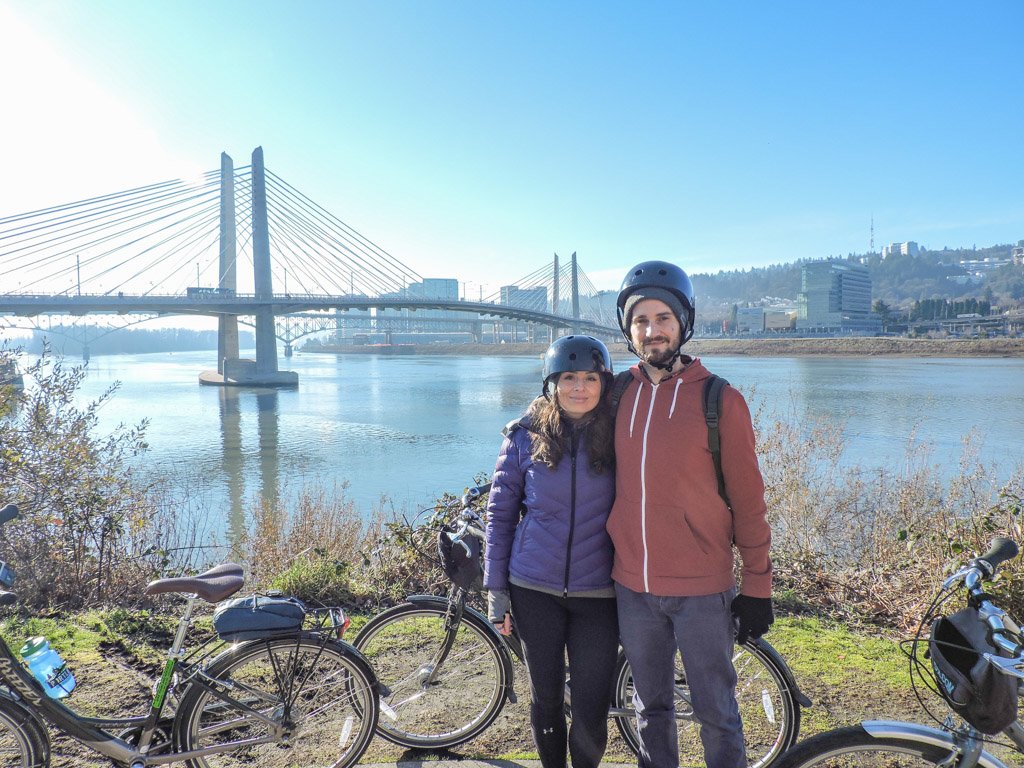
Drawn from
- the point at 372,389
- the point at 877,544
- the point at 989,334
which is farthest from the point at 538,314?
the point at 989,334

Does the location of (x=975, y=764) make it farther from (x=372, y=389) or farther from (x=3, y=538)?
(x=372, y=389)

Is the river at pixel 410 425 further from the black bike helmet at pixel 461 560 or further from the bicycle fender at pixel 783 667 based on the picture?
the bicycle fender at pixel 783 667

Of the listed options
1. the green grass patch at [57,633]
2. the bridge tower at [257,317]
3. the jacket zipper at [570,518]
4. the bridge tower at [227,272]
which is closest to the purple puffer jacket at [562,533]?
the jacket zipper at [570,518]

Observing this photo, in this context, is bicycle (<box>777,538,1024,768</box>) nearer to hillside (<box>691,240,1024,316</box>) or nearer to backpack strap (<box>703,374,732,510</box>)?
backpack strap (<box>703,374,732,510</box>)

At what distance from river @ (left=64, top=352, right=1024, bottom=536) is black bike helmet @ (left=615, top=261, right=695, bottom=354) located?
19.1 feet

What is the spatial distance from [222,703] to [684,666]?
1.39 metres

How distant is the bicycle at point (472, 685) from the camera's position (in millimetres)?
2135

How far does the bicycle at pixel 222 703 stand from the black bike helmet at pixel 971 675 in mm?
1600

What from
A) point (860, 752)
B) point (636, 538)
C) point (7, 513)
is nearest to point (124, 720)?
point (7, 513)

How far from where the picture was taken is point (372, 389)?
3347 cm

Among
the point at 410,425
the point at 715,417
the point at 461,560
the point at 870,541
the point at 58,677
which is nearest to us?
the point at 715,417

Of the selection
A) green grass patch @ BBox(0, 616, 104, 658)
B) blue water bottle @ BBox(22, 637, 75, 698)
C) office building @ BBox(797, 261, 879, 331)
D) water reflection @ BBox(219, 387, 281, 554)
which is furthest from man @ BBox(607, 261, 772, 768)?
office building @ BBox(797, 261, 879, 331)

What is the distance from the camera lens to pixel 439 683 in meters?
2.46

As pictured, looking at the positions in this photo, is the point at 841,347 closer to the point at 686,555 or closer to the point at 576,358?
the point at 576,358
